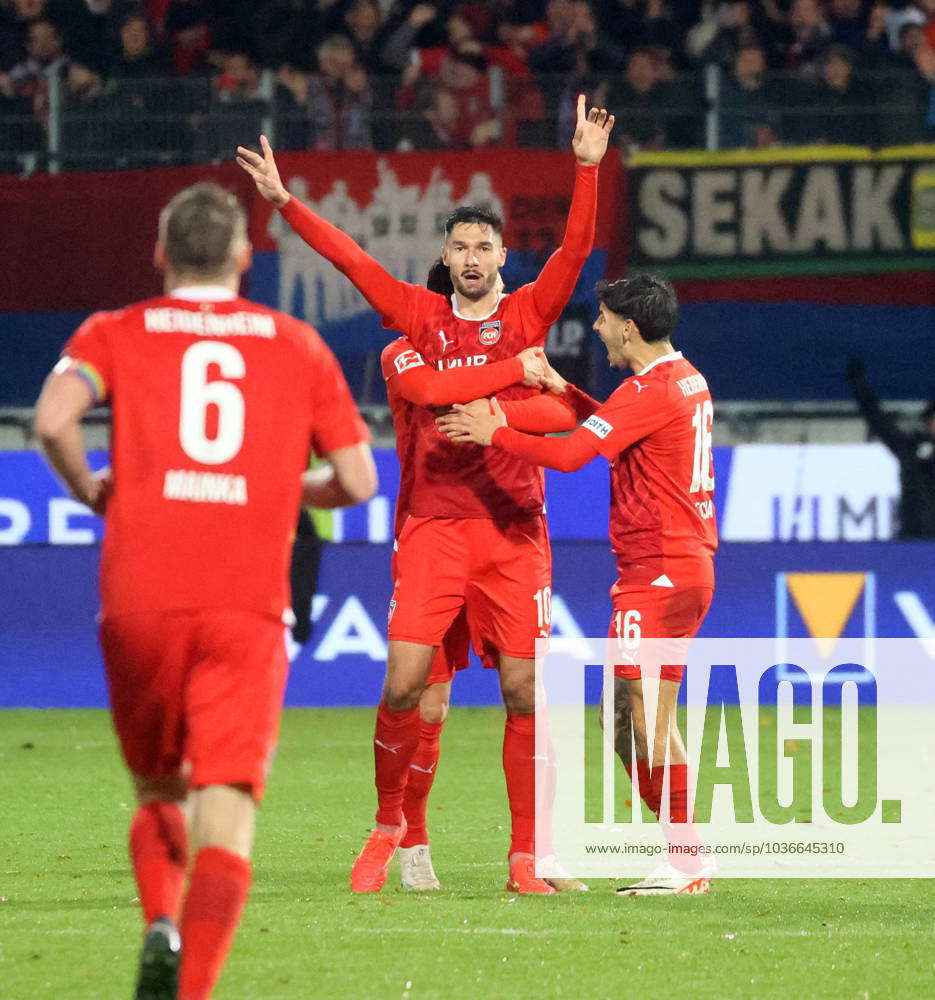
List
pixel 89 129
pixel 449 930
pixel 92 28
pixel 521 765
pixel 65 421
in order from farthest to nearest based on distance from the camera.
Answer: pixel 92 28 < pixel 89 129 < pixel 521 765 < pixel 449 930 < pixel 65 421

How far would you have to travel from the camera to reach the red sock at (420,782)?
6.57 m

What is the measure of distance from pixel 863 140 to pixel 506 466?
8571mm

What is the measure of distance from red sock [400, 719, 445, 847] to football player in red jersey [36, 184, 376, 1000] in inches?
93.9

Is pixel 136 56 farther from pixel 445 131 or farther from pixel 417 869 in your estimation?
pixel 417 869

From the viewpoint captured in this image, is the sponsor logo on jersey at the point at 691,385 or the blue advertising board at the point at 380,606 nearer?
the sponsor logo on jersey at the point at 691,385

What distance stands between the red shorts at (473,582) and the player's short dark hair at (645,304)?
2.56 feet

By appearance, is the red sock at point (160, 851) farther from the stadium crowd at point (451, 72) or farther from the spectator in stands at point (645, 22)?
the spectator in stands at point (645, 22)

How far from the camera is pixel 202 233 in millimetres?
4215

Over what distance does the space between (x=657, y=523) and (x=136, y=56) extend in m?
10.1

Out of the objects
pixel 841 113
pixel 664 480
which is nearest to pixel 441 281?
pixel 664 480

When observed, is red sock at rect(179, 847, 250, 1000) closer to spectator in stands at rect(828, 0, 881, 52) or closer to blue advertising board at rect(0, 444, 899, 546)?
blue advertising board at rect(0, 444, 899, 546)

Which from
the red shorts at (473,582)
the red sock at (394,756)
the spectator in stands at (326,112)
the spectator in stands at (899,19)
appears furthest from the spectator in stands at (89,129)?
the red sock at (394,756)

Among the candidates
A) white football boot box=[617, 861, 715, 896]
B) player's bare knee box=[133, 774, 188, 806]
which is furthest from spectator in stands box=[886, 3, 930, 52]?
player's bare knee box=[133, 774, 188, 806]

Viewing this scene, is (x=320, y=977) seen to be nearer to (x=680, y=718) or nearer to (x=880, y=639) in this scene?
(x=680, y=718)
